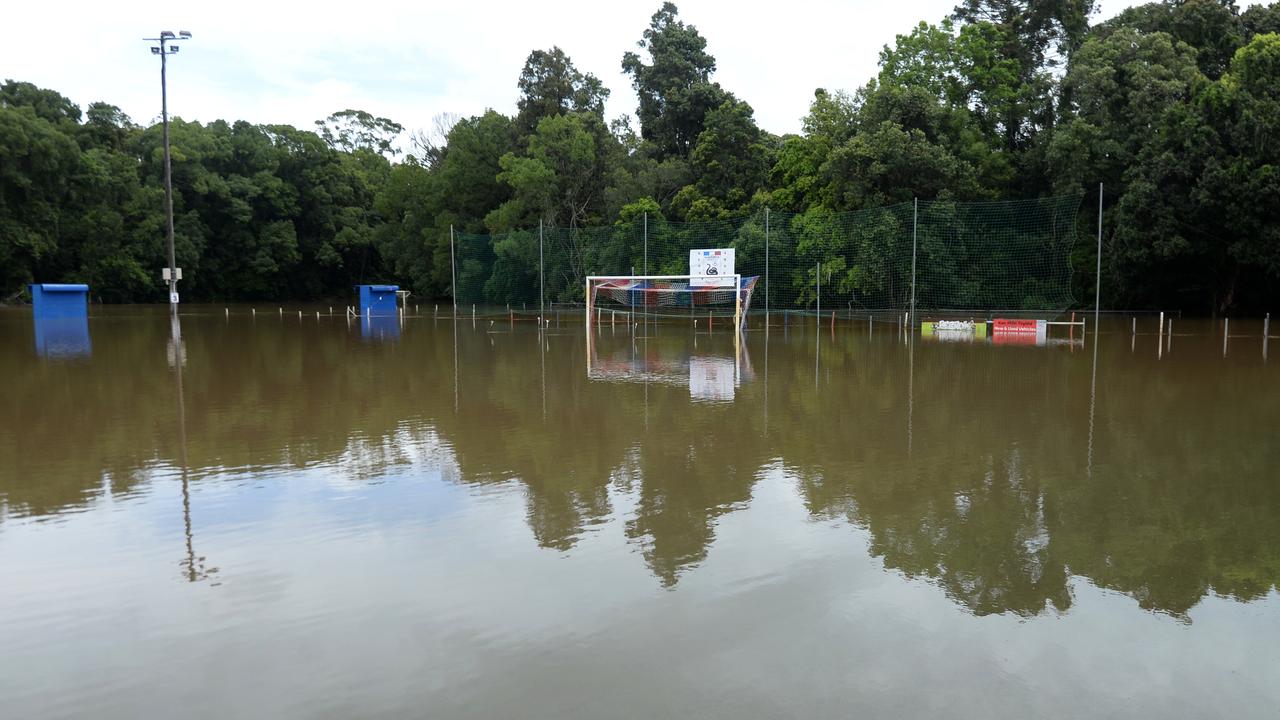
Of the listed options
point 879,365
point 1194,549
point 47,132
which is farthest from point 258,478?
point 47,132

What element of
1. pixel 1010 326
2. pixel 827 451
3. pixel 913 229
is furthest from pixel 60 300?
pixel 827 451

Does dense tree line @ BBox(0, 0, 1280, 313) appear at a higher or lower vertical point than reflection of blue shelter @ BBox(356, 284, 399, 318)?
higher

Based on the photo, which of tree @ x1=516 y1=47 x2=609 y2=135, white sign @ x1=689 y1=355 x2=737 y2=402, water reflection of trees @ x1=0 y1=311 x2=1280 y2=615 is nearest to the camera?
water reflection of trees @ x1=0 y1=311 x2=1280 y2=615

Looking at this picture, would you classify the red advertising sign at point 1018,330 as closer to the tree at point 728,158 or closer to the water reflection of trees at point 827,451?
the water reflection of trees at point 827,451

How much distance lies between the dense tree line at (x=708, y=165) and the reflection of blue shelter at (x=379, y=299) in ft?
12.8

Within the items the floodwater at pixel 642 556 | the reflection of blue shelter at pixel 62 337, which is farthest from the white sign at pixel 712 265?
the floodwater at pixel 642 556

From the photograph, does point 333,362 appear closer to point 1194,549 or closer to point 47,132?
point 1194,549

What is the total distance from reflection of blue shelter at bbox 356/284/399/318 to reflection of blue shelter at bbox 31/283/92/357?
30.2 ft

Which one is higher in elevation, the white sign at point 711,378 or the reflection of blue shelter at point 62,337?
the reflection of blue shelter at point 62,337

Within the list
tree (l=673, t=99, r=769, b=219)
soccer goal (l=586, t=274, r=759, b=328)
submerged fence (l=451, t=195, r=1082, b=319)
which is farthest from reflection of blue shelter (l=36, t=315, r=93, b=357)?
tree (l=673, t=99, r=769, b=219)

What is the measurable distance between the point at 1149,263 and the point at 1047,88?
7996 mm

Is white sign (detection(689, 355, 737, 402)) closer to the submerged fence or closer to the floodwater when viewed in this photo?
the floodwater

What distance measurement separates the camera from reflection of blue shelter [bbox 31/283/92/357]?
21453 mm

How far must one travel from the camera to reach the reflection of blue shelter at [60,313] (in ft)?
70.4
